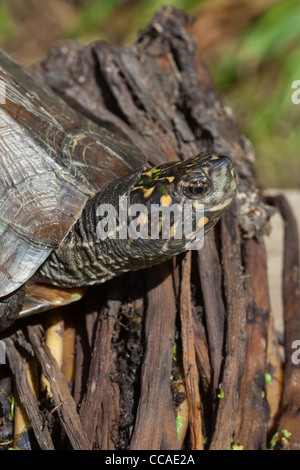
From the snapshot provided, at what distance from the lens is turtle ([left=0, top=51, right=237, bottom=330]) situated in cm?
194

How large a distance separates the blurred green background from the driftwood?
2088 mm

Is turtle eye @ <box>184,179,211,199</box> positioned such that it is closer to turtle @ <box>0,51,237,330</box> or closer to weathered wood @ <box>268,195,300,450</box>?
turtle @ <box>0,51,237,330</box>

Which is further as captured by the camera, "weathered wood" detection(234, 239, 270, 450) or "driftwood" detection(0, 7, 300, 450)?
"weathered wood" detection(234, 239, 270, 450)

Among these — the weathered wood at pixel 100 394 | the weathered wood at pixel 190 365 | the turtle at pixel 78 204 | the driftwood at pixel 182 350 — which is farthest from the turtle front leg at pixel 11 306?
the weathered wood at pixel 190 365

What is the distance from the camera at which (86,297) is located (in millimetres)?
2344

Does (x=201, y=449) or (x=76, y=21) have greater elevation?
(x=76, y=21)

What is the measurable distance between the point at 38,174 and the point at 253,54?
3.53 m

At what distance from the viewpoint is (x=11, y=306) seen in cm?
205

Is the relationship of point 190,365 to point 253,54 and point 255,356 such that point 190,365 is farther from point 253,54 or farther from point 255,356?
point 253,54

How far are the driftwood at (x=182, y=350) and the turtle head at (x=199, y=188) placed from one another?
15.6 inches

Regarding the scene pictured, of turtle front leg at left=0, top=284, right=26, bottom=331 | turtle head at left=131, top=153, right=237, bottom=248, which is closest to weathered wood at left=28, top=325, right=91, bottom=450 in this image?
turtle front leg at left=0, top=284, right=26, bottom=331
